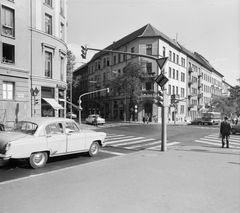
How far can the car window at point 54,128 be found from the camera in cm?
731

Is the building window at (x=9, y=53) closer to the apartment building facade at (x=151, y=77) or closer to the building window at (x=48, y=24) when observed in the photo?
the building window at (x=48, y=24)

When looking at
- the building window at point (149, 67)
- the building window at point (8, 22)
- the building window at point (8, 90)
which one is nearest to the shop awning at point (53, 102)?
the building window at point (8, 90)

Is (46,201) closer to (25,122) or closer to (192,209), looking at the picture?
(192,209)

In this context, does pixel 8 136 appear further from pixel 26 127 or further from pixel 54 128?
pixel 54 128

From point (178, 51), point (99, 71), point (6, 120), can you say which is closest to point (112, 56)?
point (99, 71)

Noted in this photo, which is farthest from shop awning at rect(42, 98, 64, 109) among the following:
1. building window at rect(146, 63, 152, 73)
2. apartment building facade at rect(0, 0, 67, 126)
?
building window at rect(146, 63, 152, 73)

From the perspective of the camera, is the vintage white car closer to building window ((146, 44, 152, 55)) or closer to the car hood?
the car hood

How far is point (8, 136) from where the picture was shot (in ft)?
21.4

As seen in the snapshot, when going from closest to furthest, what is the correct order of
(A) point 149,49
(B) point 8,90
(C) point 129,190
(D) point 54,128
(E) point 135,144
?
(C) point 129,190 → (D) point 54,128 → (E) point 135,144 → (B) point 8,90 → (A) point 149,49

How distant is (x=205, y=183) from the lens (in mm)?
5539

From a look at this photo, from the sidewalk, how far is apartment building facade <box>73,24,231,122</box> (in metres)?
30.0

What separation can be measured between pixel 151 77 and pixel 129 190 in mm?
38322

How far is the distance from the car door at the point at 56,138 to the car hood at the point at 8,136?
2.72 ft

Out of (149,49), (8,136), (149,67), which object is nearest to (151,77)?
(149,67)
